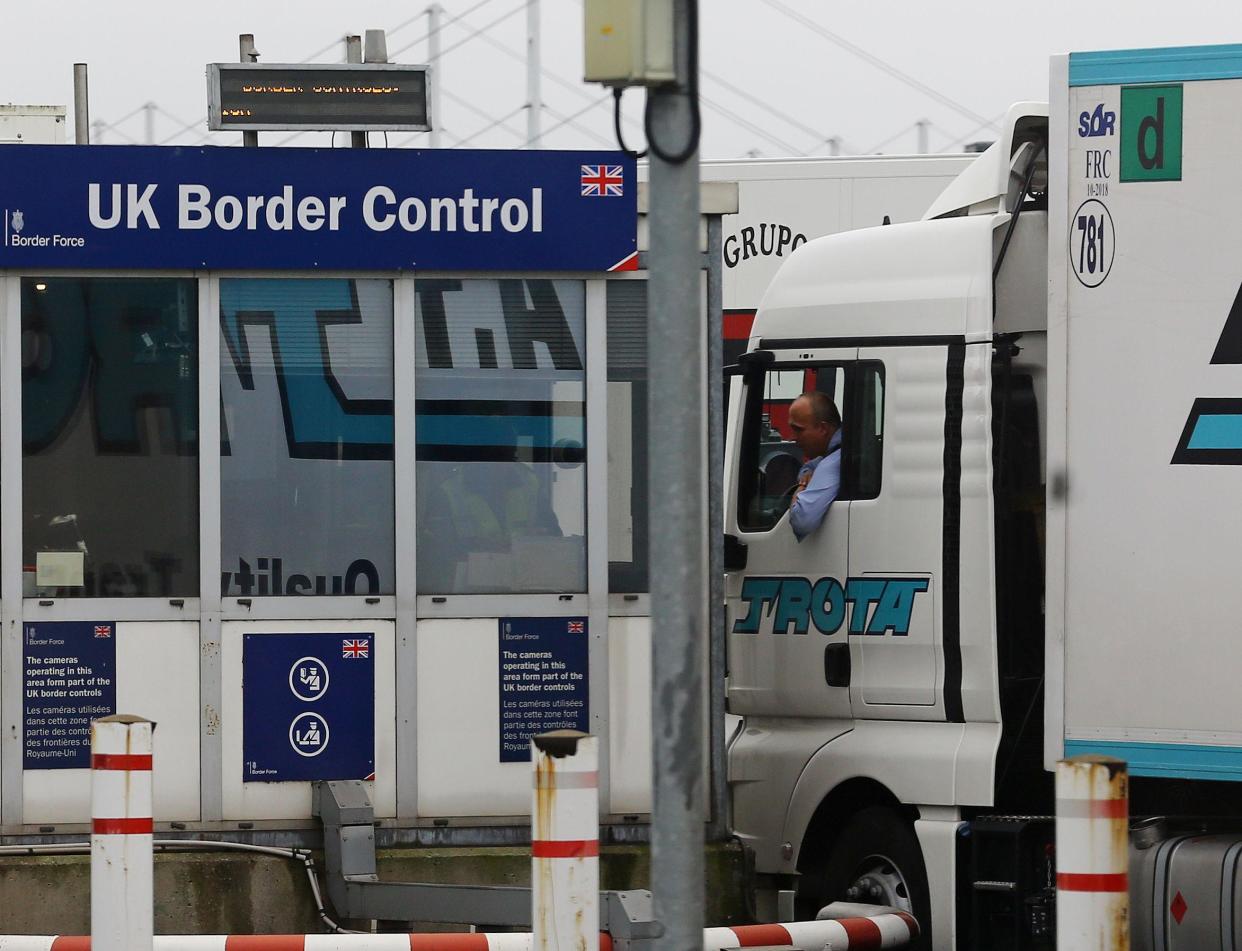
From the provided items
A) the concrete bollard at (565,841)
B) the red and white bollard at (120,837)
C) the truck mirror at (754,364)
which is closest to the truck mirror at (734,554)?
the truck mirror at (754,364)

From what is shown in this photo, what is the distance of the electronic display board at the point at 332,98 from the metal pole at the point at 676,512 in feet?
11.5

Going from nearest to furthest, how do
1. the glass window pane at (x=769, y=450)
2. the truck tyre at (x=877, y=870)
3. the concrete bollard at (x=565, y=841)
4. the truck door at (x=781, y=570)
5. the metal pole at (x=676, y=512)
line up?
the metal pole at (x=676, y=512) → the concrete bollard at (x=565, y=841) → the truck tyre at (x=877, y=870) → the truck door at (x=781, y=570) → the glass window pane at (x=769, y=450)

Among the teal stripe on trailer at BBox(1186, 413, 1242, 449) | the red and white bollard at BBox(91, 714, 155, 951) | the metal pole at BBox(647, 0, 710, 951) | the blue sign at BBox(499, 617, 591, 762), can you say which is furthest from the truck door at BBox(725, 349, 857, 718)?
the metal pole at BBox(647, 0, 710, 951)

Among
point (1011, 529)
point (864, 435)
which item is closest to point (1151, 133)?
point (1011, 529)

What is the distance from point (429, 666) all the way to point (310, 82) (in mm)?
2497

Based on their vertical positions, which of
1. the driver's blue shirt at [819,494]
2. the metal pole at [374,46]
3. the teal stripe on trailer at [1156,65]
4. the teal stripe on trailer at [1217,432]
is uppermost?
Answer: the metal pole at [374,46]

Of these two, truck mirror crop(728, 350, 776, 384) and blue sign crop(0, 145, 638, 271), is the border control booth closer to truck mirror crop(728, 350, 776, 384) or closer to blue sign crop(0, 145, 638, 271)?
blue sign crop(0, 145, 638, 271)

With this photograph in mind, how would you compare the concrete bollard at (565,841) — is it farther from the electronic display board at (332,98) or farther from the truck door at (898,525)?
the electronic display board at (332,98)

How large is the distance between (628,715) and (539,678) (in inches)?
16.1

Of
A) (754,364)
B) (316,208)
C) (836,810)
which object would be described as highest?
(316,208)

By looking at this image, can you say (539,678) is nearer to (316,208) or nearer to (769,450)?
(769,450)

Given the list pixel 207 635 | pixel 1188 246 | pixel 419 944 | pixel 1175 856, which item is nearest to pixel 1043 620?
pixel 1175 856

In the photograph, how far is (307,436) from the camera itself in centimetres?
809

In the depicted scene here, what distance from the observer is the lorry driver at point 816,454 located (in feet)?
27.1
